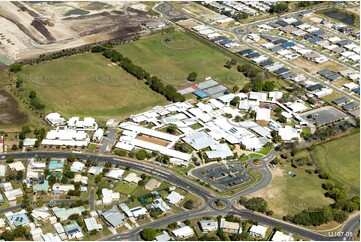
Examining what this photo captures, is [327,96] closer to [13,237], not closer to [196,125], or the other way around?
[196,125]

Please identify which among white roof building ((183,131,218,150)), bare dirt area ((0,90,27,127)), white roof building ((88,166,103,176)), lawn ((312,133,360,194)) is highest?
white roof building ((88,166,103,176))

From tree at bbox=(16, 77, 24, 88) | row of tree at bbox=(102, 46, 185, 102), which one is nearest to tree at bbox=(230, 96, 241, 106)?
row of tree at bbox=(102, 46, 185, 102)

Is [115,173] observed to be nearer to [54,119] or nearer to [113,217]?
[113,217]

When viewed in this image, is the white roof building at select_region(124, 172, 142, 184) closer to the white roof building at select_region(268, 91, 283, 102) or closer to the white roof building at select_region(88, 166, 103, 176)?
the white roof building at select_region(88, 166, 103, 176)

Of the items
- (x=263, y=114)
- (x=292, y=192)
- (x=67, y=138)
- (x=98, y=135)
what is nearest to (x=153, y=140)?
(x=98, y=135)

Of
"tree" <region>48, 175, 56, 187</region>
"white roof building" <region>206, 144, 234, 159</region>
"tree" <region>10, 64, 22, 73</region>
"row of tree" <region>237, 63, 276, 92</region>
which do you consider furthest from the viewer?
"tree" <region>10, 64, 22, 73</region>

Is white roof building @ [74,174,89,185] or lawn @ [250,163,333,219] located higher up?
white roof building @ [74,174,89,185]

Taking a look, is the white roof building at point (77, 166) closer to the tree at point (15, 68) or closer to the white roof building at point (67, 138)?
the white roof building at point (67, 138)

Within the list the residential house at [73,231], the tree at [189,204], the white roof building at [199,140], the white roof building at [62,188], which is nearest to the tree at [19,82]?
the white roof building at [62,188]
